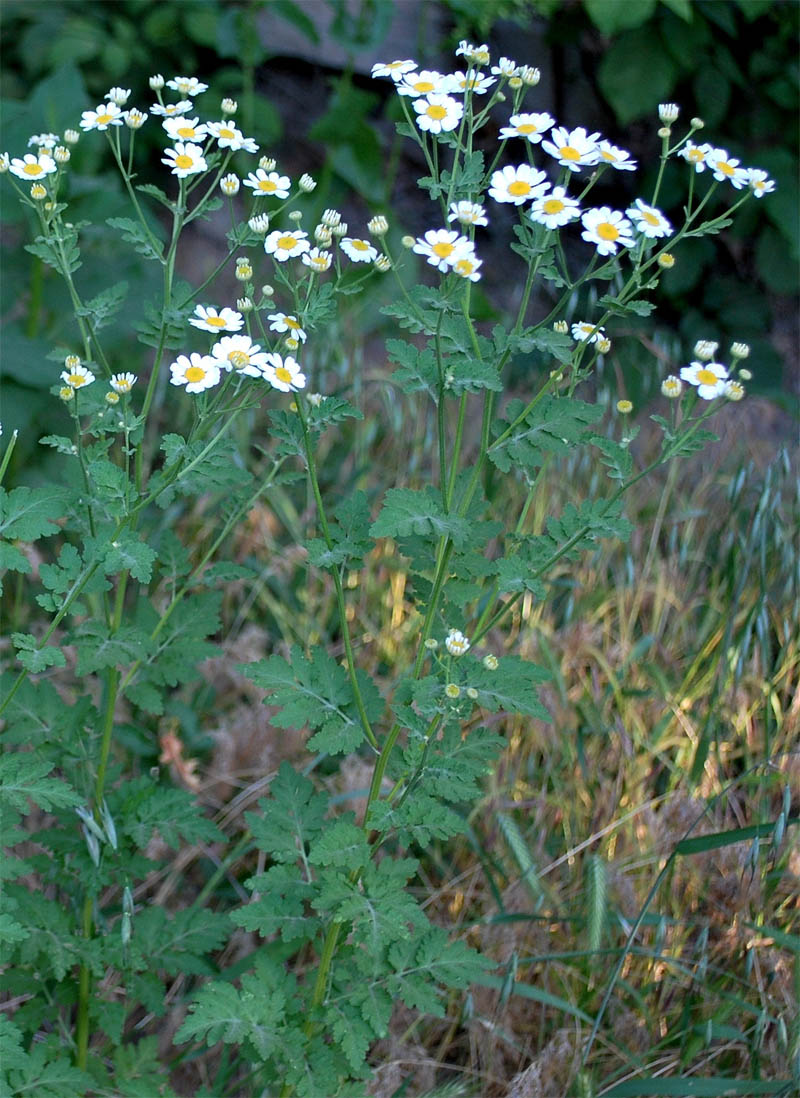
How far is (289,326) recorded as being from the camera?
1.49 metres

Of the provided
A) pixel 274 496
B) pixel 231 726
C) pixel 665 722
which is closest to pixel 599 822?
pixel 665 722

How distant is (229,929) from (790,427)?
2892 millimetres

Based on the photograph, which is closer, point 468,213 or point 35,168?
point 468,213

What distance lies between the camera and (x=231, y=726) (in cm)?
240

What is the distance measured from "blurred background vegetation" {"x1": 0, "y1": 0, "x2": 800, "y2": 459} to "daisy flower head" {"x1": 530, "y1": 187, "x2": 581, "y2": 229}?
1.73m

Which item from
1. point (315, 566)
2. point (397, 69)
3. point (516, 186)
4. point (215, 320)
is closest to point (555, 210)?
point (516, 186)

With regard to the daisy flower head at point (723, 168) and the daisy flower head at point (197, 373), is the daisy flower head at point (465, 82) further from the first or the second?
the daisy flower head at point (197, 373)

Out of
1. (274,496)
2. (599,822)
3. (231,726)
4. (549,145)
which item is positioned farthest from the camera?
(274,496)

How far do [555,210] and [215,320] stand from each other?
453 mm

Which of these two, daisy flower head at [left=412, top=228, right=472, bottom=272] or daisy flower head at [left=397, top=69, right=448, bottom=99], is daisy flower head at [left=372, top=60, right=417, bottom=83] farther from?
daisy flower head at [left=412, top=228, right=472, bottom=272]

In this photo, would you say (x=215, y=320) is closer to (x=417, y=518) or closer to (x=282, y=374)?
(x=282, y=374)

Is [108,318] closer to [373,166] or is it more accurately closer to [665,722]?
[665,722]

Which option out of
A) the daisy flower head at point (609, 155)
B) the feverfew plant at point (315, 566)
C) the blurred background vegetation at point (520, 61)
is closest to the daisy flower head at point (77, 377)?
the feverfew plant at point (315, 566)

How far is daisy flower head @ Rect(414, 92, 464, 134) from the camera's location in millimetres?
1403
